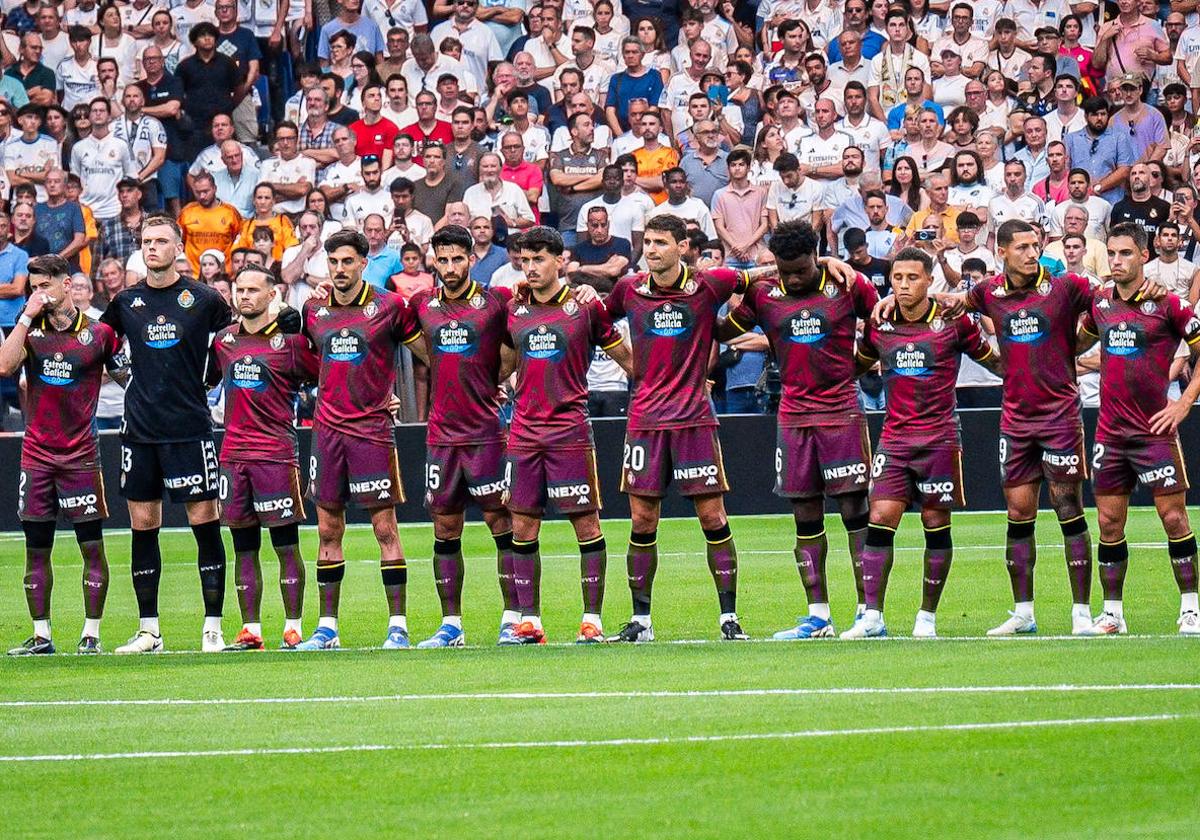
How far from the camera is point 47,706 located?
10164 millimetres

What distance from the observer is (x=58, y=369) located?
42.9ft

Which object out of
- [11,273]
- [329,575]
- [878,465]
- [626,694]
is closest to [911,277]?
[878,465]

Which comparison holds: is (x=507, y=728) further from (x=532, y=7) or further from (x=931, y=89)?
(x=532, y=7)

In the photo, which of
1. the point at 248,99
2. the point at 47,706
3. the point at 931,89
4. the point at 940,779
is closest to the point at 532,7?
the point at 248,99

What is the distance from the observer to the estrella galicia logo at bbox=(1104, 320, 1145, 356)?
11805mm

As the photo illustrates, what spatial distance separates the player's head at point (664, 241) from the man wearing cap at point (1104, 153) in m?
11.8

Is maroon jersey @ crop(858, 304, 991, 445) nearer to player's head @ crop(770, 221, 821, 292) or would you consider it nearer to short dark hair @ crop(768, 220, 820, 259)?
player's head @ crop(770, 221, 821, 292)

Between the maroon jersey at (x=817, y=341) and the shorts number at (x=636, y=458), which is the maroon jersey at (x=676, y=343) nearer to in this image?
the shorts number at (x=636, y=458)

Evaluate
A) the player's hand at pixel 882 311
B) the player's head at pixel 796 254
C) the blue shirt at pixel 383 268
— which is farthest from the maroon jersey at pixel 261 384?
the blue shirt at pixel 383 268

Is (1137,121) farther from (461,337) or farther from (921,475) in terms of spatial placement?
(461,337)

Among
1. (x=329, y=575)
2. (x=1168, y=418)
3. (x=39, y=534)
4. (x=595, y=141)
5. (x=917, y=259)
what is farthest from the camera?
(x=595, y=141)

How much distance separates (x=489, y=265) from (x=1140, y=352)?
11.9 meters

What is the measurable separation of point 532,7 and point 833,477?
15.6m

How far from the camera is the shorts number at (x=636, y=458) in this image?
12.4 m
